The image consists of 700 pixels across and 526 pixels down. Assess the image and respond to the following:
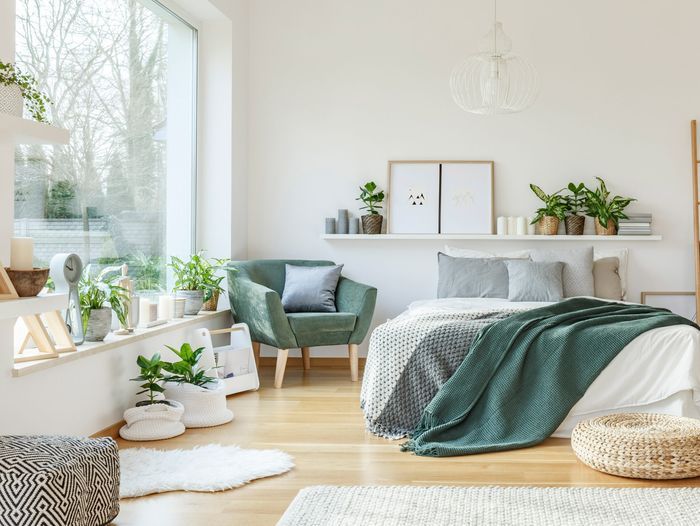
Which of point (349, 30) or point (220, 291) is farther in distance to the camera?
point (349, 30)

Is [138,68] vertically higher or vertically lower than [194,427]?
higher

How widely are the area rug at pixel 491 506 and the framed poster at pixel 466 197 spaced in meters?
3.34

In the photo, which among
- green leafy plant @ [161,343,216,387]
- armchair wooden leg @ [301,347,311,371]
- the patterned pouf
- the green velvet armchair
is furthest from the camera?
armchair wooden leg @ [301,347,311,371]

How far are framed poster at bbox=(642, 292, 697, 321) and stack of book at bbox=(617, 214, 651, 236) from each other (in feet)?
1.65

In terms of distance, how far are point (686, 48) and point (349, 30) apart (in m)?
2.67

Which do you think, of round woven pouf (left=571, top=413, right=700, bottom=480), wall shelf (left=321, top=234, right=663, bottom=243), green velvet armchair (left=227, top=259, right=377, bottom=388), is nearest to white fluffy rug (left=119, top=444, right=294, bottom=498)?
round woven pouf (left=571, top=413, right=700, bottom=480)

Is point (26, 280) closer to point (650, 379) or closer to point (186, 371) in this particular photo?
point (186, 371)

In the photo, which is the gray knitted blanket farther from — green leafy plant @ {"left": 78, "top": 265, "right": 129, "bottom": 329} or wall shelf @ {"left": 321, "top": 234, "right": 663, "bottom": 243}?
A: wall shelf @ {"left": 321, "top": 234, "right": 663, "bottom": 243}

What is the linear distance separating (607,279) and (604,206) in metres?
0.63

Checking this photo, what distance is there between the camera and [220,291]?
566 centimetres

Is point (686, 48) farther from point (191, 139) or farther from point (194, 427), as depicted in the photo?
point (194, 427)

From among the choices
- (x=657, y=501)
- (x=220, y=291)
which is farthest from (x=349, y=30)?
(x=657, y=501)

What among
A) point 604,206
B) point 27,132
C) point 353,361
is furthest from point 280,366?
point 27,132

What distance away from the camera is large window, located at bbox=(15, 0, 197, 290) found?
3801mm
